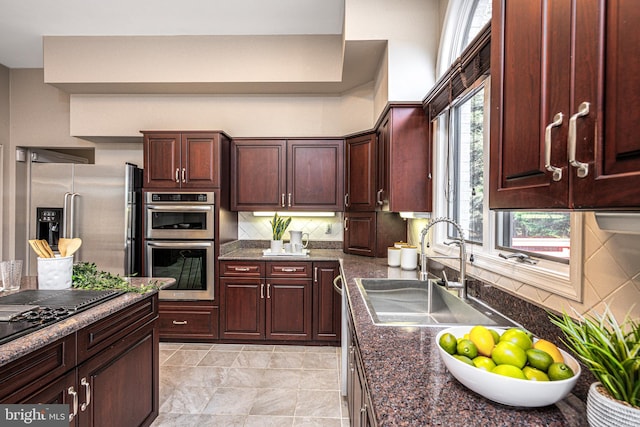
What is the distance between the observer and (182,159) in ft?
11.3

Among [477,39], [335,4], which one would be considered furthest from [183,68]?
[477,39]

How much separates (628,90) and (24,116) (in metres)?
5.67

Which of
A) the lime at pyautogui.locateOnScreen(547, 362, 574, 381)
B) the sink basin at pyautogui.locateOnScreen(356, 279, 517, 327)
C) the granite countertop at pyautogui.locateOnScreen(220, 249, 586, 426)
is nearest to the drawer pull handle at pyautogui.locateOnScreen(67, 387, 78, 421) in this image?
the granite countertop at pyautogui.locateOnScreen(220, 249, 586, 426)

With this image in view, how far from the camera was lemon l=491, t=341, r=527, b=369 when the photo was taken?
836mm

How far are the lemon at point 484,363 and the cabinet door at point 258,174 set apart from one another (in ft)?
9.85

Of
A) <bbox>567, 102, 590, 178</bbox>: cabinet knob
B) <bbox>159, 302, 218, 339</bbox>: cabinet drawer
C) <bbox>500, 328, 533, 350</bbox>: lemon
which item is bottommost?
<bbox>159, 302, 218, 339</bbox>: cabinet drawer

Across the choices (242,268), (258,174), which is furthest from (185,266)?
(258,174)

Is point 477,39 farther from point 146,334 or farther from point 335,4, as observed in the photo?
point 146,334

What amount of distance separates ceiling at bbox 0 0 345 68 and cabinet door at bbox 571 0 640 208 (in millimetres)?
2801

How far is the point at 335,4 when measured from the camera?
2984mm

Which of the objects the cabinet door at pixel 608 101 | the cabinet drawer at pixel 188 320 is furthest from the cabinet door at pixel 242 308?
the cabinet door at pixel 608 101

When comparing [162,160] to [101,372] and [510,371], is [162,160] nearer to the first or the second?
[101,372]

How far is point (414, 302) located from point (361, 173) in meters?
1.60

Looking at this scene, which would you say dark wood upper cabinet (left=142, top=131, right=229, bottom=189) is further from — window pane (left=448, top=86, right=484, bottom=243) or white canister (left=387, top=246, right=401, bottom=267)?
window pane (left=448, top=86, right=484, bottom=243)
